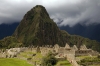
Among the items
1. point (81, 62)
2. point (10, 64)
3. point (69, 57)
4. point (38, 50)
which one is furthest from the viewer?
point (38, 50)

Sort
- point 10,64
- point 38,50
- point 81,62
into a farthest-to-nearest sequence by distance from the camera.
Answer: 1. point 38,50
2. point 10,64
3. point 81,62

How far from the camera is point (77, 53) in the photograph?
69.8 m

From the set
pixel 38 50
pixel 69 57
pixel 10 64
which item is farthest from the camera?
pixel 38 50

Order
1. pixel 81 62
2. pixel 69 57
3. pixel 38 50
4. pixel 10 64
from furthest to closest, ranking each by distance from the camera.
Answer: pixel 38 50
pixel 10 64
pixel 69 57
pixel 81 62

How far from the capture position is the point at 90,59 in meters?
55.7

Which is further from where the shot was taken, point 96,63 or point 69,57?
point 69,57

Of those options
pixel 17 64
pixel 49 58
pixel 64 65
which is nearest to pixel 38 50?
pixel 17 64

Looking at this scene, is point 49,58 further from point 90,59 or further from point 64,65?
point 90,59

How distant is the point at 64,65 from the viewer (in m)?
54.8

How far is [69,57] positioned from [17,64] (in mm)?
17267

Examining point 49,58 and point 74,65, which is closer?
point 74,65

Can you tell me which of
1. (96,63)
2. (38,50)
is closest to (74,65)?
(96,63)

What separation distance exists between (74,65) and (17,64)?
21.0 meters

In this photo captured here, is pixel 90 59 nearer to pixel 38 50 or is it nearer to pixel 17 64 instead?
pixel 17 64
